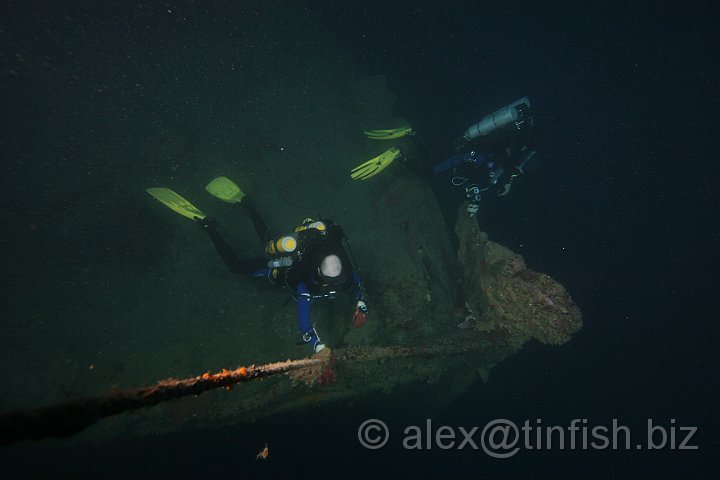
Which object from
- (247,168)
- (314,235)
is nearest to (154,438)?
(314,235)

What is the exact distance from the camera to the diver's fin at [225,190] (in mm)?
5523

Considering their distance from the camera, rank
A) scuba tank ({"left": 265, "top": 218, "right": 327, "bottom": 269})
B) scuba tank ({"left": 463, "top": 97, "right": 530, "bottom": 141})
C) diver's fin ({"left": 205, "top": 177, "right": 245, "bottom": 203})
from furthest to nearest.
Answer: scuba tank ({"left": 463, "top": 97, "right": 530, "bottom": 141})
diver's fin ({"left": 205, "top": 177, "right": 245, "bottom": 203})
scuba tank ({"left": 265, "top": 218, "right": 327, "bottom": 269})

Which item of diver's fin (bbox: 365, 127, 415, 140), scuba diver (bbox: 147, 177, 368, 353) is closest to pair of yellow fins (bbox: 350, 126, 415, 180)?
diver's fin (bbox: 365, 127, 415, 140)

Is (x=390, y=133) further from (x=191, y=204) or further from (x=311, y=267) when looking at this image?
(x=191, y=204)

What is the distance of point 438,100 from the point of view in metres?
7.58

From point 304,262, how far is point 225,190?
2116 millimetres

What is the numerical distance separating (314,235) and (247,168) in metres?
2.44

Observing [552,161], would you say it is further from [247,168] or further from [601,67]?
[247,168]

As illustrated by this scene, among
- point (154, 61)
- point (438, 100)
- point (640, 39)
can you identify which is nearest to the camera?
point (154, 61)

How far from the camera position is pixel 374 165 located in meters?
6.10

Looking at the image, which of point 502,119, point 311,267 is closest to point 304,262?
point 311,267

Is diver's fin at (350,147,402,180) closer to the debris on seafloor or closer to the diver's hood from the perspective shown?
the diver's hood

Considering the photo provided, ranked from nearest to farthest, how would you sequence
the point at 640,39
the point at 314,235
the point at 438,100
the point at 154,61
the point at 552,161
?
the point at 314,235 → the point at 154,61 → the point at 640,39 → the point at 552,161 → the point at 438,100

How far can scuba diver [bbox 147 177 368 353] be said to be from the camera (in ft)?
14.6
